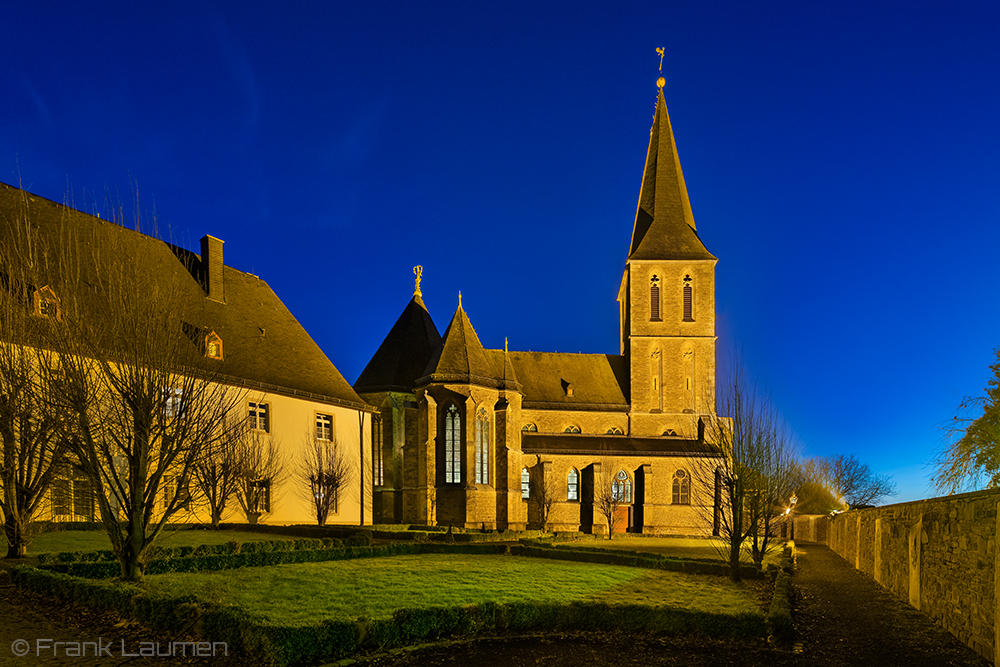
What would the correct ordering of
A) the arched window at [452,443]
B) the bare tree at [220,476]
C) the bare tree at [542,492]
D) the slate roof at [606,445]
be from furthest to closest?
the slate roof at [606,445], the bare tree at [542,492], the arched window at [452,443], the bare tree at [220,476]

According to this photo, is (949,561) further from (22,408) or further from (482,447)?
(482,447)

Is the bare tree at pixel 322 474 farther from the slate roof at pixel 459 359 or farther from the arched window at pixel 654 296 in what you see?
the arched window at pixel 654 296

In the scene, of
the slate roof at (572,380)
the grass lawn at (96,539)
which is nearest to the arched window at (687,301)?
the slate roof at (572,380)

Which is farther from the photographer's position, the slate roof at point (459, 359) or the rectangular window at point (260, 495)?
the slate roof at point (459, 359)

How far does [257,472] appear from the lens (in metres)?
28.6

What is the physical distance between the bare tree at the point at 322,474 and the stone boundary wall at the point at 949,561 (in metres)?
21.8

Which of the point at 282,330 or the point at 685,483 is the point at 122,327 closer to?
the point at 282,330

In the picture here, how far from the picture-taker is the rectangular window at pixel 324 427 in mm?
33969

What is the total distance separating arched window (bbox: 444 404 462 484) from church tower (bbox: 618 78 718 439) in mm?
15758

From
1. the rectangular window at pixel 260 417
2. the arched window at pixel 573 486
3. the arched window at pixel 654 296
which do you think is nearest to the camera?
the rectangular window at pixel 260 417

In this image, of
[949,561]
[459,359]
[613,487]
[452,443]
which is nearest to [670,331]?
[613,487]

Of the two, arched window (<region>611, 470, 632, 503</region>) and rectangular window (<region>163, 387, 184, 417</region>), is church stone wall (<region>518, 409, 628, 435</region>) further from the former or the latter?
rectangular window (<region>163, 387, 184, 417</region>)

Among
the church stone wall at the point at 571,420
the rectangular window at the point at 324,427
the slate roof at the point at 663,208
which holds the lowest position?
the church stone wall at the point at 571,420

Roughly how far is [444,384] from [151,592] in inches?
1159
